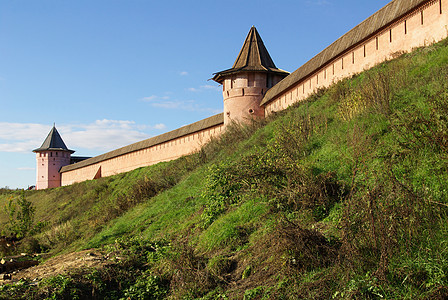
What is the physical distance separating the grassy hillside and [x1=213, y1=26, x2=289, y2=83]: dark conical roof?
8120 millimetres

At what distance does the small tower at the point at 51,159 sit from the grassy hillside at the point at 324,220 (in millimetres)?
36544

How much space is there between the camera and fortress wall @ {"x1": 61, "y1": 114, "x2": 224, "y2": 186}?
2108 cm

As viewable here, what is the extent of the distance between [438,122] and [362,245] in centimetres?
220

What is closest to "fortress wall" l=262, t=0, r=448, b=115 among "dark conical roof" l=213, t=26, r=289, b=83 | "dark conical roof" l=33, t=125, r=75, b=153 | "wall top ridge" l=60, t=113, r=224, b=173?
"dark conical roof" l=213, t=26, r=289, b=83

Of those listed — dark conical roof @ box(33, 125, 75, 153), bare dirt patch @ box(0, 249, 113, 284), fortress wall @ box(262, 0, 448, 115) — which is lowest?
bare dirt patch @ box(0, 249, 113, 284)

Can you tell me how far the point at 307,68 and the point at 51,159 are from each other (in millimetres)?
37036

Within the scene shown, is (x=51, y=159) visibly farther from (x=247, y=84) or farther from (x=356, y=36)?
(x=356, y=36)

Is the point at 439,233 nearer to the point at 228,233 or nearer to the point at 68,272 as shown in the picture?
the point at 228,233

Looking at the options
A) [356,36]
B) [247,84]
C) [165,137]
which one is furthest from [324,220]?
[165,137]

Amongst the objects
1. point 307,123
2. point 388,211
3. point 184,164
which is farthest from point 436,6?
point 184,164

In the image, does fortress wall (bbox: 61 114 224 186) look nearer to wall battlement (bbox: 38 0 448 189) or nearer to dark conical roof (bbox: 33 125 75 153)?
wall battlement (bbox: 38 0 448 189)

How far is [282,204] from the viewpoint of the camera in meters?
6.16

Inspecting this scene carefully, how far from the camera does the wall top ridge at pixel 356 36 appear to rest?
33.2ft

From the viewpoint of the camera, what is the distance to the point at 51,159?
44281 mm
